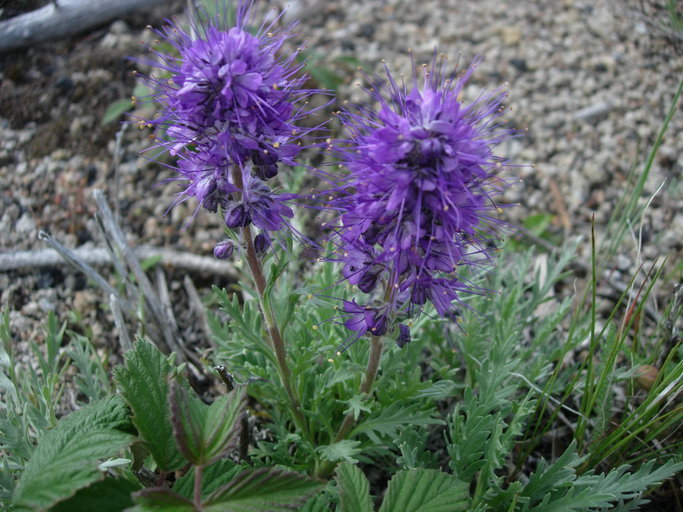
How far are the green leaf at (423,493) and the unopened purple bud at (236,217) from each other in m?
1.12

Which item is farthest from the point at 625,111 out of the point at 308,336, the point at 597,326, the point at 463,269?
the point at 308,336

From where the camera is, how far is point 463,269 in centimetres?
329

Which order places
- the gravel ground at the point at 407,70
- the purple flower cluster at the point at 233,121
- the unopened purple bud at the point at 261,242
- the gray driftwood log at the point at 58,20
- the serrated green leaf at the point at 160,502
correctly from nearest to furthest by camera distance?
the serrated green leaf at the point at 160,502
the purple flower cluster at the point at 233,121
the unopened purple bud at the point at 261,242
the gravel ground at the point at 407,70
the gray driftwood log at the point at 58,20

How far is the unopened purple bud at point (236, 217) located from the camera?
93.7 inches

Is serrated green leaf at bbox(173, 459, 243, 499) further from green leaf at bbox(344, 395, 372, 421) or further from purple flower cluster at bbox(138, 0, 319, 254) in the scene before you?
purple flower cluster at bbox(138, 0, 319, 254)

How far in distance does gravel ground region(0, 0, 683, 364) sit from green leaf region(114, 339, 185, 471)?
1.70 metres

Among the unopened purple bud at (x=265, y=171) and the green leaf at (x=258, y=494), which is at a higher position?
the unopened purple bud at (x=265, y=171)

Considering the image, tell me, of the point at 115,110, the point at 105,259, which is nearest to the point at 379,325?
the point at 105,259

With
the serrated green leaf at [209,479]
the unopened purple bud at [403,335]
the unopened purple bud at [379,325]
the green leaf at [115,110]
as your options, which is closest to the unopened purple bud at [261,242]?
the unopened purple bud at [379,325]

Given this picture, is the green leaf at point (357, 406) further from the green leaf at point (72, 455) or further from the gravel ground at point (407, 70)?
the gravel ground at point (407, 70)

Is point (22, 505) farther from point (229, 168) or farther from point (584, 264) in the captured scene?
point (584, 264)

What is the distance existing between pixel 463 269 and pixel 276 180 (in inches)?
70.8

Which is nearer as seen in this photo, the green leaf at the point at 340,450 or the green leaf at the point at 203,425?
the green leaf at the point at 203,425

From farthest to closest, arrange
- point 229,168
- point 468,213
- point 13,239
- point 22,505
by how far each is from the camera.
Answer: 1. point 13,239
2. point 229,168
3. point 468,213
4. point 22,505
